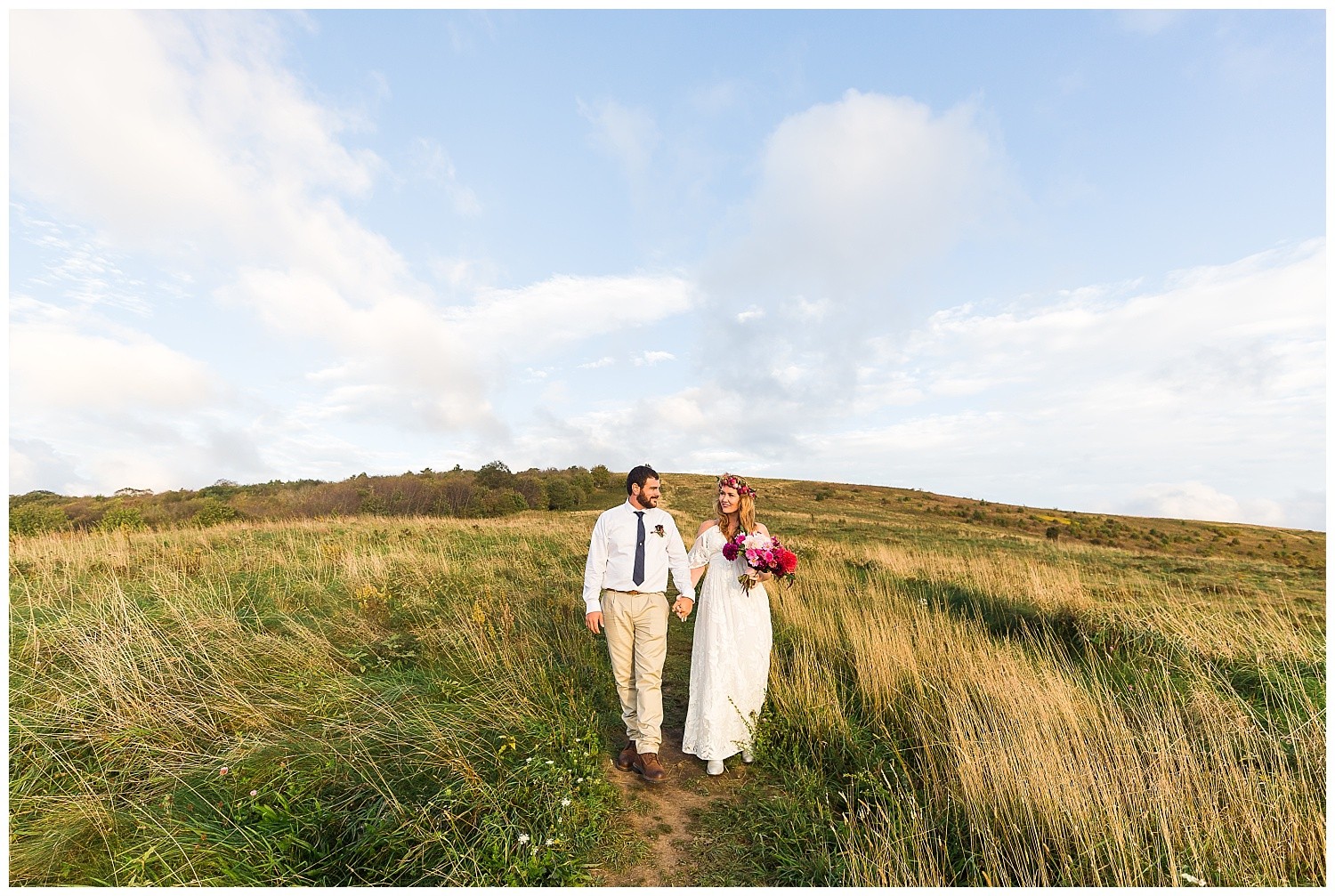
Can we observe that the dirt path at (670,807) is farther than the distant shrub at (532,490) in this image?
No

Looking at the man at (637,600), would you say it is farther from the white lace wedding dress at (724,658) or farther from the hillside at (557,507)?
the hillside at (557,507)

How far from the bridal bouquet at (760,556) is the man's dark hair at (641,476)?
36.0 inches

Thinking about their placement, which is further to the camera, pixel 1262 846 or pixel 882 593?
pixel 882 593

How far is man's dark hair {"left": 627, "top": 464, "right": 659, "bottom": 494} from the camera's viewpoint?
506 centimetres

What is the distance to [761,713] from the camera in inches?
207

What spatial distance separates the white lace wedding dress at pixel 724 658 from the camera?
198 inches

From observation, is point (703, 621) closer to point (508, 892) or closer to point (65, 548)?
point (508, 892)

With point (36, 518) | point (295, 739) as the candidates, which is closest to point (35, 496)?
point (36, 518)

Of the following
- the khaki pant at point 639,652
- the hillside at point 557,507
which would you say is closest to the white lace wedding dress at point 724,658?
the khaki pant at point 639,652

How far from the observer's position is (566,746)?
463cm

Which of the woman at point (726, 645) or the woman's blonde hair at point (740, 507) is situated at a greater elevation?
the woman's blonde hair at point (740, 507)

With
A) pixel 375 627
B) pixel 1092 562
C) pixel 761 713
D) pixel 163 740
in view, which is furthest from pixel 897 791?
pixel 1092 562

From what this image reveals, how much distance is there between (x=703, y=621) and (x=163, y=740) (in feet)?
15.3

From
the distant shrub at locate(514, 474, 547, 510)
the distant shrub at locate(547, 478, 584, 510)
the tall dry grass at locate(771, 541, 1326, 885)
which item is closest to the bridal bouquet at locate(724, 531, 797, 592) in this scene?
the tall dry grass at locate(771, 541, 1326, 885)
